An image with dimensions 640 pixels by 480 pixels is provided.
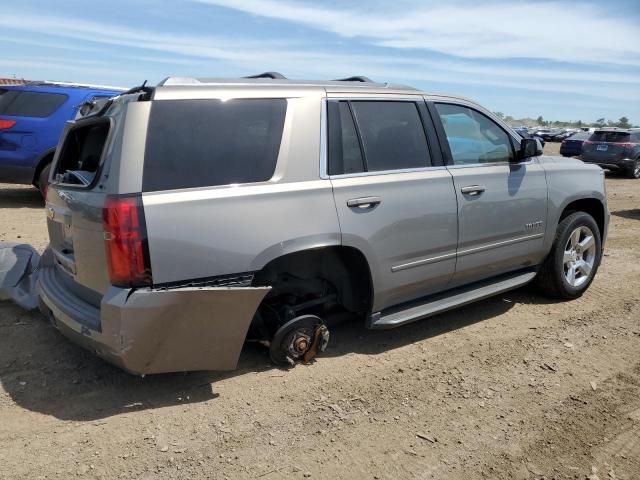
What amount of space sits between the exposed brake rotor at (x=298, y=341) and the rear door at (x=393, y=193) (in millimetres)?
443

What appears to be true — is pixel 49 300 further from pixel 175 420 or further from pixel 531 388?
pixel 531 388

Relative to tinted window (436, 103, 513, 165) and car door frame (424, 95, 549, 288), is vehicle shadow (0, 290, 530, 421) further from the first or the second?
tinted window (436, 103, 513, 165)

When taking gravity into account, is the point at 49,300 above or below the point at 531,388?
above

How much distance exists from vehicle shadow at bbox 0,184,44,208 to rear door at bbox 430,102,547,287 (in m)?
7.62

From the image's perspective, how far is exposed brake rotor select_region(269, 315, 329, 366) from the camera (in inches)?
143

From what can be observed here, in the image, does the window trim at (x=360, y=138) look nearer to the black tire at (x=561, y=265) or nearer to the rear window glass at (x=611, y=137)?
the black tire at (x=561, y=265)

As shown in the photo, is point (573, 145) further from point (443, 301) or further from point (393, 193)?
point (393, 193)

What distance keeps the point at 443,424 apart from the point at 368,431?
1.49 feet

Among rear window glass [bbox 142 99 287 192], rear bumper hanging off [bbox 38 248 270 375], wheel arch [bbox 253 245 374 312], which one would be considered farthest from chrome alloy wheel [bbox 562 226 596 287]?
rear bumper hanging off [bbox 38 248 270 375]

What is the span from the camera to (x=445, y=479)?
2.76 metres

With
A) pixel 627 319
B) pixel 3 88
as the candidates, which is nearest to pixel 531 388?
pixel 627 319

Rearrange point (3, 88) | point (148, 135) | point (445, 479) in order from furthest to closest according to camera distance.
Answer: point (3, 88), point (148, 135), point (445, 479)

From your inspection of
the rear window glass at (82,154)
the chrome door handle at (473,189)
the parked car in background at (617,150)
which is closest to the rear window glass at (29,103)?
the rear window glass at (82,154)

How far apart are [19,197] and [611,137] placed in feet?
56.2
